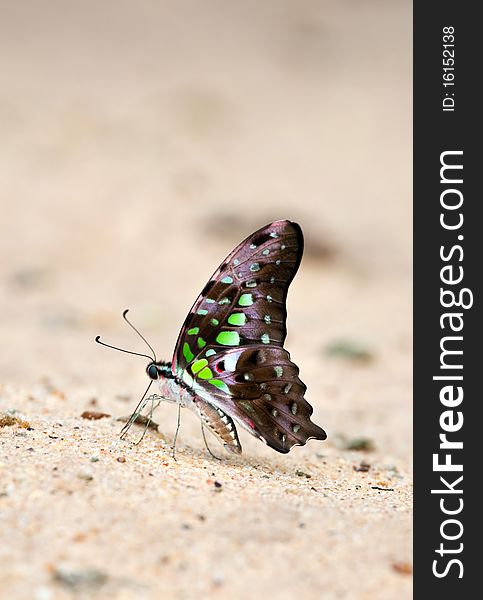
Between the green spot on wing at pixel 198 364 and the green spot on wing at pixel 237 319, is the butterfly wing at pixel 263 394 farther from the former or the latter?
the green spot on wing at pixel 237 319

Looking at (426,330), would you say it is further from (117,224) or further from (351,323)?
(117,224)

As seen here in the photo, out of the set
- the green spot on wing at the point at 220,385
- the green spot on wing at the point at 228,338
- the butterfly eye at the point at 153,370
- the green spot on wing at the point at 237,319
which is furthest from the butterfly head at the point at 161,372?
the green spot on wing at the point at 237,319

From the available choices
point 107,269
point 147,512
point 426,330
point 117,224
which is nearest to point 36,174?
point 117,224

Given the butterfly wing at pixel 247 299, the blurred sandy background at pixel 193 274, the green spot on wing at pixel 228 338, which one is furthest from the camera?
the green spot on wing at pixel 228 338

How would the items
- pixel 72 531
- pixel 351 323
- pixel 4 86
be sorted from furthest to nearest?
pixel 4 86 → pixel 351 323 → pixel 72 531

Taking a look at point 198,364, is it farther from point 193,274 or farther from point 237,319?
point 193,274

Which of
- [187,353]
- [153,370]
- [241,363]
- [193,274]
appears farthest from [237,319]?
[193,274]

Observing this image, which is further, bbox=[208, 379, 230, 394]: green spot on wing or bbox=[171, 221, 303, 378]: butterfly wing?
bbox=[208, 379, 230, 394]: green spot on wing

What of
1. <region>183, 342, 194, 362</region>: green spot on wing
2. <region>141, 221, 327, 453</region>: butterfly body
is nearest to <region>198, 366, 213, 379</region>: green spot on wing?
<region>141, 221, 327, 453</region>: butterfly body

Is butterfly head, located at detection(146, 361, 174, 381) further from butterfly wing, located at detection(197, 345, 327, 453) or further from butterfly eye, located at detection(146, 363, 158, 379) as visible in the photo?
butterfly wing, located at detection(197, 345, 327, 453)
